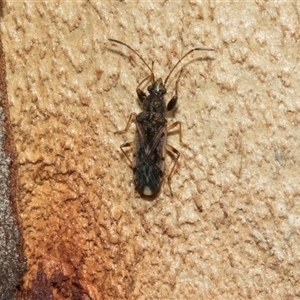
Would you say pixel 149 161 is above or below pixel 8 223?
above

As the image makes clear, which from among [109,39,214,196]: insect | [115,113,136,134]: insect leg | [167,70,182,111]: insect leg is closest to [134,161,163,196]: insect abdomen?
[109,39,214,196]: insect

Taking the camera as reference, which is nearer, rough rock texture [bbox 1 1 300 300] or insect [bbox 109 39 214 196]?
rough rock texture [bbox 1 1 300 300]

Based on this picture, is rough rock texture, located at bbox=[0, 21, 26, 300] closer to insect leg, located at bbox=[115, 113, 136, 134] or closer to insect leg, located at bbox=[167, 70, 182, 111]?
insect leg, located at bbox=[115, 113, 136, 134]

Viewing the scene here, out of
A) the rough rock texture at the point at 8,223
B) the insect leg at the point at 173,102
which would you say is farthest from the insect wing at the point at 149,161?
the rough rock texture at the point at 8,223

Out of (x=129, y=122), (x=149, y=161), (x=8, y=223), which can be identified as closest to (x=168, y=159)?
(x=149, y=161)

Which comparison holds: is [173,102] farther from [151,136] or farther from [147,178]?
[147,178]

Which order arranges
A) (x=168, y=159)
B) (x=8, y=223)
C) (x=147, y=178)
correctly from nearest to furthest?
1. (x=8, y=223)
2. (x=147, y=178)
3. (x=168, y=159)
